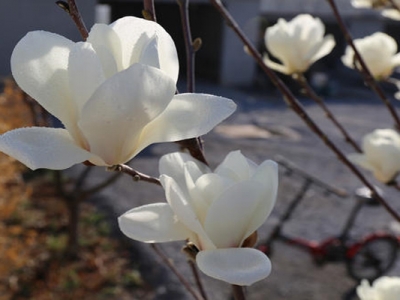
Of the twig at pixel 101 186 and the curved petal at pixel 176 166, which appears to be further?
the twig at pixel 101 186

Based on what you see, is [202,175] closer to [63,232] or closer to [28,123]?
[28,123]

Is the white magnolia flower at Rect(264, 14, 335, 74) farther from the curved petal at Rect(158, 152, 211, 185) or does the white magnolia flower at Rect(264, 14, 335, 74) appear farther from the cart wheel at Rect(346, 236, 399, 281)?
the cart wheel at Rect(346, 236, 399, 281)

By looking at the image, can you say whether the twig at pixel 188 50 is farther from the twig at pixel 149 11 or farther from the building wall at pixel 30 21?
the building wall at pixel 30 21

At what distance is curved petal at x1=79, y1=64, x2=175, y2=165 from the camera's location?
30cm

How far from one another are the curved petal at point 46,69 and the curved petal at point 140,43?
0.03 m

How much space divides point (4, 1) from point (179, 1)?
89 cm

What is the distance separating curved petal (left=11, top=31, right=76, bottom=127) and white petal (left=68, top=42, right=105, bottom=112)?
2 cm

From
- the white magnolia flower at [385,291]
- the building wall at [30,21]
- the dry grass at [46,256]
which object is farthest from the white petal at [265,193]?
the dry grass at [46,256]

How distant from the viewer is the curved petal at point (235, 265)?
31cm

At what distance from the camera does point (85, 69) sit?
12.2 inches

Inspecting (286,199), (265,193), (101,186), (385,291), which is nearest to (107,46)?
(265,193)

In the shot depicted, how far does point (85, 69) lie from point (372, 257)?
253cm

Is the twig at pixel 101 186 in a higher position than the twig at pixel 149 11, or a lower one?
lower

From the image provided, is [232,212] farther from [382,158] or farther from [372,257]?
[372,257]
